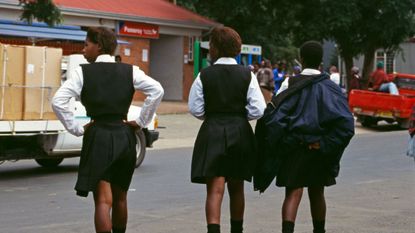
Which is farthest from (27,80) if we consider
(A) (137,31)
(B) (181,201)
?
(A) (137,31)

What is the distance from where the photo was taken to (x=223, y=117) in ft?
23.5

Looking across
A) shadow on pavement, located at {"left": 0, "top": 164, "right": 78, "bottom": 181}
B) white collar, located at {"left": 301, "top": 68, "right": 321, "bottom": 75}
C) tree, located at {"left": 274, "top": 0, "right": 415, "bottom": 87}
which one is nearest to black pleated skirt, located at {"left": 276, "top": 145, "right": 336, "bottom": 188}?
white collar, located at {"left": 301, "top": 68, "right": 321, "bottom": 75}

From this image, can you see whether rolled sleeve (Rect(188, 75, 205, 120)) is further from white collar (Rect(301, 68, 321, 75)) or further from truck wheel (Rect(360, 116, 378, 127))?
truck wheel (Rect(360, 116, 378, 127))

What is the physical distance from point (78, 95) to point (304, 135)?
169 cm

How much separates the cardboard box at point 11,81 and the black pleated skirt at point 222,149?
588 cm

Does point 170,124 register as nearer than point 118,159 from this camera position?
No

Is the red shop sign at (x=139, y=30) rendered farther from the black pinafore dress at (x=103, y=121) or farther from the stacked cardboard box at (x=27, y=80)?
the black pinafore dress at (x=103, y=121)

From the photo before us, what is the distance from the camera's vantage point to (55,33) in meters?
24.2

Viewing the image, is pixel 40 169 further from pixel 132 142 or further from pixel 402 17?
pixel 402 17

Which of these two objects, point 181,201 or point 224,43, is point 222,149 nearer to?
point 224,43

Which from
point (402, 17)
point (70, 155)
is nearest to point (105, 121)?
point (70, 155)

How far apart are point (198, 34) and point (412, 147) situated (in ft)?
83.1

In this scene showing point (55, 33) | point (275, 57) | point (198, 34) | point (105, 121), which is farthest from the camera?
point (275, 57)

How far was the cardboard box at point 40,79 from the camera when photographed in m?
12.7
